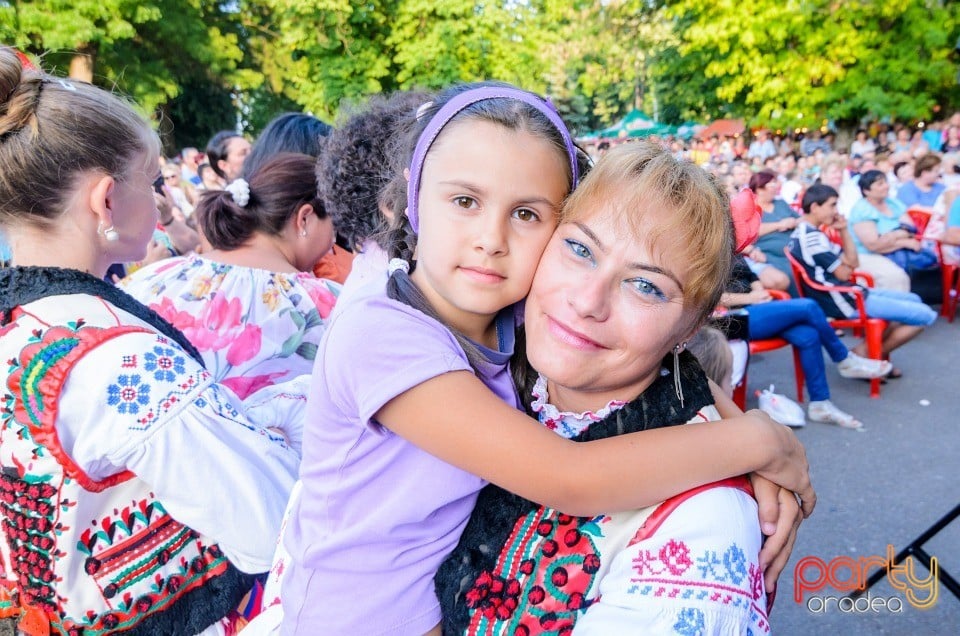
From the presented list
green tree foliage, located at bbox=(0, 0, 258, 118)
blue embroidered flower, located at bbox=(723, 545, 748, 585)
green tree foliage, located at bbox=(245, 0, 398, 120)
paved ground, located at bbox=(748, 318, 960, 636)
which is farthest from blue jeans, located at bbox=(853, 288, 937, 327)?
green tree foliage, located at bbox=(0, 0, 258, 118)

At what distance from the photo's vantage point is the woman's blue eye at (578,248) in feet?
4.62

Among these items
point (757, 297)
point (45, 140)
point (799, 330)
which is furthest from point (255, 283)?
point (799, 330)

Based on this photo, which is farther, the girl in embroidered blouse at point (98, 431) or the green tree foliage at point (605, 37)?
the green tree foliage at point (605, 37)

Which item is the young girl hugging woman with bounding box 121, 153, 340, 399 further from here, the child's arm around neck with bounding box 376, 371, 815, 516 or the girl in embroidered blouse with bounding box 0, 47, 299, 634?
the child's arm around neck with bounding box 376, 371, 815, 516

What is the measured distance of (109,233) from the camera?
1736mm

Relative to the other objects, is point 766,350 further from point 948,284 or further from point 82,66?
point 82,66

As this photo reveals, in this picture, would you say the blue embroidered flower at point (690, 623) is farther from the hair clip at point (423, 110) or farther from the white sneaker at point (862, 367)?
the white sneaker at point (862, 367)

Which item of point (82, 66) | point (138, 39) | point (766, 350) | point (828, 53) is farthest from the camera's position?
point (828, 53)

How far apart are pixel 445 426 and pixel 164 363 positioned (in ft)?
2.34

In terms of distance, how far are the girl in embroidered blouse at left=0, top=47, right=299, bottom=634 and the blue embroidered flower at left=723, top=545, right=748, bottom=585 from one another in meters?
1.08

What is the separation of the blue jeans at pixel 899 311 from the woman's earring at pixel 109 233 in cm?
594

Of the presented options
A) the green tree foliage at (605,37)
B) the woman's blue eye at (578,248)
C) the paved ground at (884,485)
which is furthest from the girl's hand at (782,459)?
the green tree foliage at (605,37)

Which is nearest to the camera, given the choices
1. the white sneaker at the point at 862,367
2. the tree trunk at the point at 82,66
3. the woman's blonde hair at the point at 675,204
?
the woman's blonde hair at the point at 675,204

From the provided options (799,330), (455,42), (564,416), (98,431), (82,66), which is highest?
(564,416)
